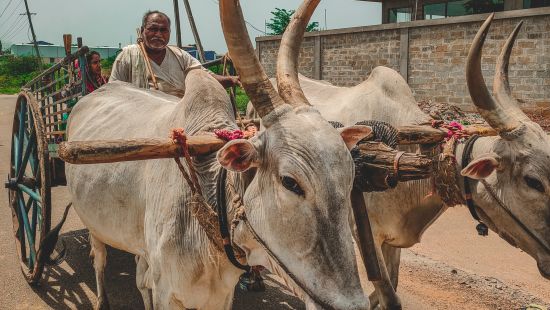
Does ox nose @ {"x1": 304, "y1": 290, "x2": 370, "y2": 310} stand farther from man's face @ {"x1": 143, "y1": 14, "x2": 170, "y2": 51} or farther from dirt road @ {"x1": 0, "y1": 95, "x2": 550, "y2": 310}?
man's face @ {"x1": 143, "y1": 14, "x2": 170, "y2": 51}

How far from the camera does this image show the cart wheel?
13.5 ft

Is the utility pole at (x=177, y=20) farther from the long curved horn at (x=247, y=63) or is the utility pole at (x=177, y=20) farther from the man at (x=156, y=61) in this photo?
the long curved horn at (x=247, y=63)

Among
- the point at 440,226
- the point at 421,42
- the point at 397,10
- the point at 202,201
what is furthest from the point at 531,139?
the point at 397,10

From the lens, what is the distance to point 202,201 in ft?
7.97

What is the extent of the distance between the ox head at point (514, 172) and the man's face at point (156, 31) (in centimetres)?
254

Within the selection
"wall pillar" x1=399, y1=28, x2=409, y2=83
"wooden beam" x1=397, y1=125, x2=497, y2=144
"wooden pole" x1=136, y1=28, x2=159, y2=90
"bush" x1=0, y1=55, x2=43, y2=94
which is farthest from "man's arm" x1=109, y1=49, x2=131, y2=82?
"bush" x1=0, y1=55, x2=43, y2=94

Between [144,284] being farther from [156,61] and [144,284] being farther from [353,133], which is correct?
[156,61]

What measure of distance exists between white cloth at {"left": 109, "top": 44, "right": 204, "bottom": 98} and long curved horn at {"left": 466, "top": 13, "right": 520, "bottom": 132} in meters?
2.30

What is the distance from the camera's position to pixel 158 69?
4.59 meters

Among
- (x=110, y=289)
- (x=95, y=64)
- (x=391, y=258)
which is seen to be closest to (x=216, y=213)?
(x=391, y=258)

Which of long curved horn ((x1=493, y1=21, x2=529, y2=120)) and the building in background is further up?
the building in background

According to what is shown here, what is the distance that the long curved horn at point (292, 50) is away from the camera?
236 centimetres

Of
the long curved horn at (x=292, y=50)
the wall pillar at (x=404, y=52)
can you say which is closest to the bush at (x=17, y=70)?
the wall pillar at (x=404, y=52)

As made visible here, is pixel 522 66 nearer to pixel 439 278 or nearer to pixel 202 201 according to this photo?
pixel 439 278
